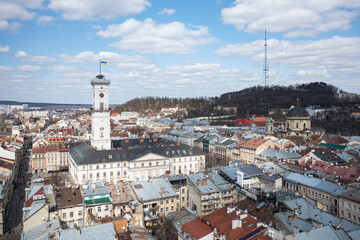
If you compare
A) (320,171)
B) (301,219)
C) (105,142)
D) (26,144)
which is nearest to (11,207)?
(105,142)

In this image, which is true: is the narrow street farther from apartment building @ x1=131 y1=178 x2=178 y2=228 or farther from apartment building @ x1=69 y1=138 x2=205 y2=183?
apartment building @ x1=131 y1=178 x2=178 y2=228

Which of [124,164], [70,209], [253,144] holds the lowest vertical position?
[70,209]

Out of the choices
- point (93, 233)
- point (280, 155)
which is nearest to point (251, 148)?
point (280, 155)

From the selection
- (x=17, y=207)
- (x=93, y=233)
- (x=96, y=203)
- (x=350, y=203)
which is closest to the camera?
(x=93, y=233)

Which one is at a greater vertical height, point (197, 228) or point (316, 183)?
point (316, 183)

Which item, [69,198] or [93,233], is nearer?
[93,233]

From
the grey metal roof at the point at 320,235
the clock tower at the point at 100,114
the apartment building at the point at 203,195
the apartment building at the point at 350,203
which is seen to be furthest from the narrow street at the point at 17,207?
the apartment building at the point at 350,203

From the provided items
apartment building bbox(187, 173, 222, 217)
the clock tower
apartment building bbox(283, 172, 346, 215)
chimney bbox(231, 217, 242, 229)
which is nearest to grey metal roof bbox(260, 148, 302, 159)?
apartment building bbox(283, 172, 346, 215)

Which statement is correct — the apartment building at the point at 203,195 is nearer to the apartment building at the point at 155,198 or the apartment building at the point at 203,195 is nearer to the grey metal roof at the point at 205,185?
the grey metal roof at the point at 205,185

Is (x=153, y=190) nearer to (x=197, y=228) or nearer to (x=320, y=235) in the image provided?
(x=197, y=228)
